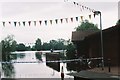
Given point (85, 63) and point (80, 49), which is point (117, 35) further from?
point (80, 49)

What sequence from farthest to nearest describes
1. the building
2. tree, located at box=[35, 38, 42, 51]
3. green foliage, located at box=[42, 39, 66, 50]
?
green foliage, located at box=[42, 39, 66, 50] < tree, located at box=[35, 38, 42, 51] < the building

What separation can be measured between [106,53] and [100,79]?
2105cm

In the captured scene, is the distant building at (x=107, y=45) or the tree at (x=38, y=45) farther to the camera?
the tree at (x=38, y=45)

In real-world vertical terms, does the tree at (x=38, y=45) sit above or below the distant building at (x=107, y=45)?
above

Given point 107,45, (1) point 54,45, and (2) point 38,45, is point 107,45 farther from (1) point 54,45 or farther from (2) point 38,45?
(1) point 54,45

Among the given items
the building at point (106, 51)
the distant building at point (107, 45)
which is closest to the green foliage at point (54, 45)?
the distant building at point (107, 45)

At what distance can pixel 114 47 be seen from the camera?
3812 cm

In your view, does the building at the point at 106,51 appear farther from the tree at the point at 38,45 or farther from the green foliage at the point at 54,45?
the green foliage at the point at 54,45

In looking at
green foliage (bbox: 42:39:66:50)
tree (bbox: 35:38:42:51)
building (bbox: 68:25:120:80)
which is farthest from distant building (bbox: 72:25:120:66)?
green foliage (bbox: 42:39:66:50)

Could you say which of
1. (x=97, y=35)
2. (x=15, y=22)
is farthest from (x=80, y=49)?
(x=15, y=22)

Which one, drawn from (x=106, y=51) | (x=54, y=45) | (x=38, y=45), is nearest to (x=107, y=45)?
(x=106, y=51)

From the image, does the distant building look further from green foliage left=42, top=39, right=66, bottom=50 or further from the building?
green foliage left=42, top=39, right=66, bottom=50

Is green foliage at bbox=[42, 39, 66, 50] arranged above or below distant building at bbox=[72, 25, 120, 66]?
above

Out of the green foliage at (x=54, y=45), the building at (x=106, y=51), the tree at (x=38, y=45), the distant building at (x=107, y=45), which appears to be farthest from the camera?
the green foliage at (x=54, y=45)
